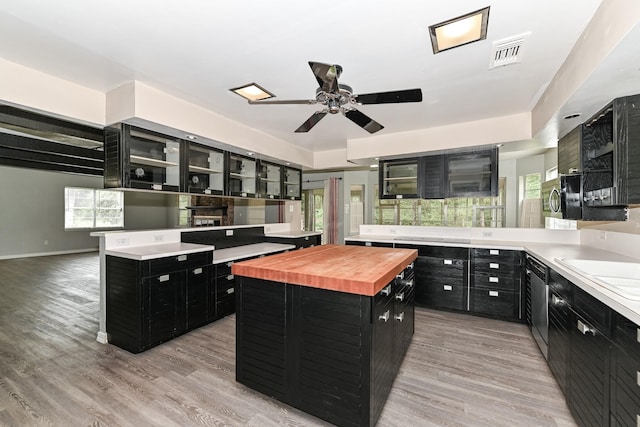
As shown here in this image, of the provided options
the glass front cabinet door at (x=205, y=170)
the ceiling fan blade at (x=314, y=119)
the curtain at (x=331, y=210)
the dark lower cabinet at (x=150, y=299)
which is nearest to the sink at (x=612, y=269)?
the ceiling fan blade at (x=314, y=119)

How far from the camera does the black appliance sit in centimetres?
246

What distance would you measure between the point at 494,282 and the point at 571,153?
1.62m

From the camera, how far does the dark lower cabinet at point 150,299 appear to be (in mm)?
2559

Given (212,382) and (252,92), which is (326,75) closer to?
(252,92)

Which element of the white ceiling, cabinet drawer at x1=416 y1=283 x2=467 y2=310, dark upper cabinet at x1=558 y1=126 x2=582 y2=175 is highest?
the white ceiling

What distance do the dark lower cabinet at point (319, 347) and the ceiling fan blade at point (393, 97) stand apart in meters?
1.31

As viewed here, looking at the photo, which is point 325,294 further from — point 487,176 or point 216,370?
point 487,176

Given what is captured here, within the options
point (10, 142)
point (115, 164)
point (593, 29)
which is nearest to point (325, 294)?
point (593, 29)

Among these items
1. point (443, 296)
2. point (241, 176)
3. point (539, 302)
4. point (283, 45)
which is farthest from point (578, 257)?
point (241, 176)

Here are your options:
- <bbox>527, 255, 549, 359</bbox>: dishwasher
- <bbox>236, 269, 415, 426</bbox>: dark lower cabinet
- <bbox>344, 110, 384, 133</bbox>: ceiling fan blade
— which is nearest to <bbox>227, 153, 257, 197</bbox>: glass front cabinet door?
<bbox>344, 110, 384, 133</bbox>: ceiling fan blade

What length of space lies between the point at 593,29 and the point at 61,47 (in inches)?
142

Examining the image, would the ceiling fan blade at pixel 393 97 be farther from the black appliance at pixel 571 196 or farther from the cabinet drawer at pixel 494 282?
the cabinet drawer at pixel 494 282

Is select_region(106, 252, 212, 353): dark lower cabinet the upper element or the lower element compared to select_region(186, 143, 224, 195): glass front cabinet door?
lower

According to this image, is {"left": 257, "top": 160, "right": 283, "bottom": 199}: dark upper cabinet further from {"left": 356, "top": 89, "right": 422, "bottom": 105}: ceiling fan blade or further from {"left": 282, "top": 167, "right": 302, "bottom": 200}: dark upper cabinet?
{"left": 356, "top": 89, "right": 422, "bottom": 105}: ceiling fan blade
